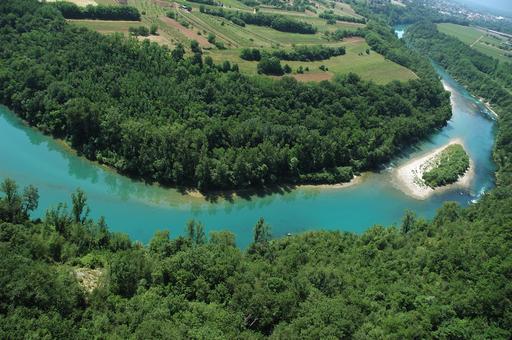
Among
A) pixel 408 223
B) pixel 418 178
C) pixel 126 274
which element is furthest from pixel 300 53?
pixel 126 274

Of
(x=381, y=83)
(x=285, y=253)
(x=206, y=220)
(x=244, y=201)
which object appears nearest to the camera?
(x=285, y=253)

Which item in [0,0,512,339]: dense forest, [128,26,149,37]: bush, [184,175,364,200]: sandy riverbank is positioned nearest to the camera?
[0,0,512,339]: dense forest

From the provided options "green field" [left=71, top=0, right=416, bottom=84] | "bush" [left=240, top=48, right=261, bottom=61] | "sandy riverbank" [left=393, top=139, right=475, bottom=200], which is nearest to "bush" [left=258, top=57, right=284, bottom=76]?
"green field" [left=71, top=0, right=416, bottom=84]

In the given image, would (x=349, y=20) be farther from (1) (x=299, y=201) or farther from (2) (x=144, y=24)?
(1) (x=299, y=201)

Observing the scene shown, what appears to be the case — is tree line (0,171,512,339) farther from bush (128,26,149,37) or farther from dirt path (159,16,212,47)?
dirt path (159,16,212,47)

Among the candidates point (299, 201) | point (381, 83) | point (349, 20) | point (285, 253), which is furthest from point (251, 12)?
point (285, 253)

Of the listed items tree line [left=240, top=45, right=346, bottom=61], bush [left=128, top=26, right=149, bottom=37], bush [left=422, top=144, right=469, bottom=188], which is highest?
tree line [left=240, top=45, right=346, bottom=61]
